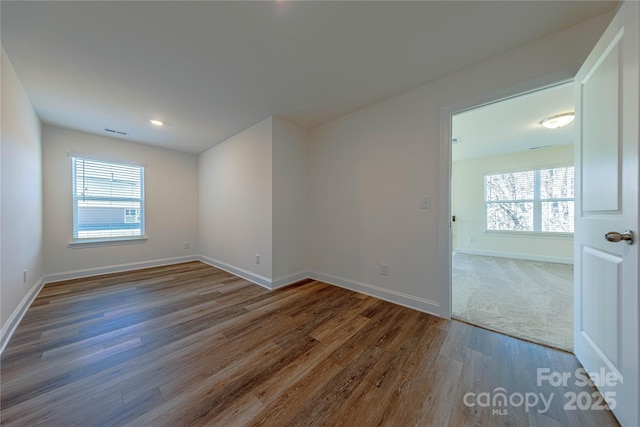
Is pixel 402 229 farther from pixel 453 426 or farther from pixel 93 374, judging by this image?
pixel 93 374

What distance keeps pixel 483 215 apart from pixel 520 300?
351cm

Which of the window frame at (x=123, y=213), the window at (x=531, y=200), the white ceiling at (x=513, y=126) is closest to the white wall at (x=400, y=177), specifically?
the white ceiling at (x=513, y=126)

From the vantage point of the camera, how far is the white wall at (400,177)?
1.74 metres

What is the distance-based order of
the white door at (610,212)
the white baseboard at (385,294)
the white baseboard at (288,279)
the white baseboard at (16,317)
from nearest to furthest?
1. the white door at (610,212)
2. the white baseboard at (16,317)
3. the white baseboard at (385,294)
4. the white baseboard at (288,279)

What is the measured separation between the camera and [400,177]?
2.44 meters

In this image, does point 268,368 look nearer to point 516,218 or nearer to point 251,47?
point 251,47

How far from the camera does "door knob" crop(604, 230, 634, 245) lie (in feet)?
3.27

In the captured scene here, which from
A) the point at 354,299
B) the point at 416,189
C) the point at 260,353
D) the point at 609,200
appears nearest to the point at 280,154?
the point at 416,189

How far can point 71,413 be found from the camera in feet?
3.61

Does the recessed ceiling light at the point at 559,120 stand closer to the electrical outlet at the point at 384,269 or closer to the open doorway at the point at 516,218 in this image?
the open doorway at the point at 516,218

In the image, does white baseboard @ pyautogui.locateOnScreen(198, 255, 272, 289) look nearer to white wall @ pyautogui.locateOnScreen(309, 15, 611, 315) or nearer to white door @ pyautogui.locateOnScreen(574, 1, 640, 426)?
white wall @ pyautogui.locateOnScreen(309, 15, 611, 315)

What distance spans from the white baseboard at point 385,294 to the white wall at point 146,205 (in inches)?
127

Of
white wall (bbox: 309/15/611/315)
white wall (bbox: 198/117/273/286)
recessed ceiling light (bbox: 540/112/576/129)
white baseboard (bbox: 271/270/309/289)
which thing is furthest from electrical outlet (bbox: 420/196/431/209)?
recessed ceiling light (bbox: 540/112/576/129)

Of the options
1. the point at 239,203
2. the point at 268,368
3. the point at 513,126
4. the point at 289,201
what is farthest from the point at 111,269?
the point at 513,126
